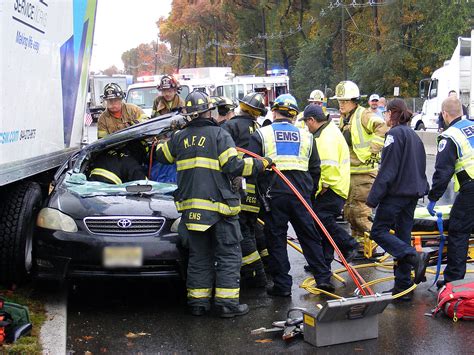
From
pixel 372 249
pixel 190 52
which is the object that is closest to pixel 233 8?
pixel 190 52

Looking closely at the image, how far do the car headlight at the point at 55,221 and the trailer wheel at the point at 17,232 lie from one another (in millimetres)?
349

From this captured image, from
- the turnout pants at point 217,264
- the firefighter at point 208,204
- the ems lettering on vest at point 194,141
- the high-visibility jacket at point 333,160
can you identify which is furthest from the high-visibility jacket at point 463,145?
the ems lettering on vest at point 194,141

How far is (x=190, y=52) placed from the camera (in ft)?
254

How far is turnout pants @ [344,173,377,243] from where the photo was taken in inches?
337

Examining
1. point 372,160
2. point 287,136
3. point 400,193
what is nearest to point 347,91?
point 372,160

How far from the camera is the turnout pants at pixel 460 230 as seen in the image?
20.6 feet

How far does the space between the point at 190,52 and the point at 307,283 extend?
72167mm

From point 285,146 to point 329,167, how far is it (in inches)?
32.4

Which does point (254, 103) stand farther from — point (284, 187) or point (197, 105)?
point (197, 105)

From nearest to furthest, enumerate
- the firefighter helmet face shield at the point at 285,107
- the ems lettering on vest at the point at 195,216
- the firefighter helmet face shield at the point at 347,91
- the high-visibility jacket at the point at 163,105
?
the ems lettering on vest at the point at 195,216 < the firefighter helmet face shield at the point at 285,107 < the firefighter helmet face shield at the point at 347,91 < the high-visibility jacket at the point at 163,105

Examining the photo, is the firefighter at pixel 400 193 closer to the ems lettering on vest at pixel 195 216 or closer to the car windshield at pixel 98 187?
the ems lettering on vest at pixel 195 216

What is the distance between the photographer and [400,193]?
6.27 meters

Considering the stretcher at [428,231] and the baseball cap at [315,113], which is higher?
→ the baseball cap at [315,113]

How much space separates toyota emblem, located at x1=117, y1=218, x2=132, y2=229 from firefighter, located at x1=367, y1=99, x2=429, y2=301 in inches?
82.2
